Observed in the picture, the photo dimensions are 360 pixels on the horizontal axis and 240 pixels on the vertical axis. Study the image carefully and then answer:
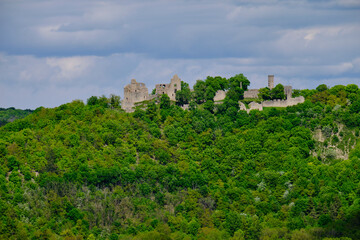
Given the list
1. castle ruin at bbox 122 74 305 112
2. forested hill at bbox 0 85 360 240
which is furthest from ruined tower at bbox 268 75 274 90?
forested hill at bbox 0 85 360 240

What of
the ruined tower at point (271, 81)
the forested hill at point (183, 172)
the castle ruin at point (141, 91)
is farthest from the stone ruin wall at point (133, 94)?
the ruined tower at point (271, 81)

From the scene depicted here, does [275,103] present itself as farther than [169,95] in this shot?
No

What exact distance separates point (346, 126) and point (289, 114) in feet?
28.9

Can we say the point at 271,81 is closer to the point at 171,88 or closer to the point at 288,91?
the point at 288,91

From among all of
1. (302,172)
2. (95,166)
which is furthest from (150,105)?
(302,172)

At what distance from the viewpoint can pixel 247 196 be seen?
121 meters

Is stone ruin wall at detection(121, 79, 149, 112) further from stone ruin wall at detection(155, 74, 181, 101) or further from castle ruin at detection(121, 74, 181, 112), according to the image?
stone ruin wall at detection(155, 74, 181, 101)

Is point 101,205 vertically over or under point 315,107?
under

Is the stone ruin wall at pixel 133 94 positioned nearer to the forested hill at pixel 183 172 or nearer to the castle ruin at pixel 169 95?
the castle ruin at pixel 169 95

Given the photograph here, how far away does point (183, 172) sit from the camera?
127 meters

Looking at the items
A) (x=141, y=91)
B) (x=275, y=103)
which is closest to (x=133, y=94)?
(x=141, y=91)

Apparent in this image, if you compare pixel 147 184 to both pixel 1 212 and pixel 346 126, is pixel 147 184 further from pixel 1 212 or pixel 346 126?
pixel 346 126

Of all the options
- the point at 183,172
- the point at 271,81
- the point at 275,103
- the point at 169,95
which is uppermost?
the point at 271,81

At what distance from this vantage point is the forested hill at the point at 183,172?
11412 centimetres
